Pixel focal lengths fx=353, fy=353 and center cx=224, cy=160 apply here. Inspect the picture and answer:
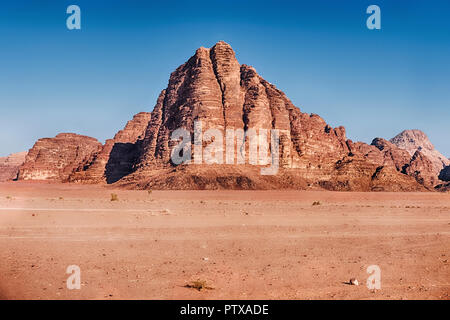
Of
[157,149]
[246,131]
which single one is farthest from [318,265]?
[157,149]

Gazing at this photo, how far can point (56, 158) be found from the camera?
122 meters

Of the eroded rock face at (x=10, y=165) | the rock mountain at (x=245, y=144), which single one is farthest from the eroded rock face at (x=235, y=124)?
the eroded rock face at (x=10, y=165)

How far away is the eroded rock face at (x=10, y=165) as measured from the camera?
547 ft

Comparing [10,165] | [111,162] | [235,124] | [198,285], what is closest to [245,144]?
[235,124]

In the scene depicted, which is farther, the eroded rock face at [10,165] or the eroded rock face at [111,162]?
the eroded rock face at [10,165]

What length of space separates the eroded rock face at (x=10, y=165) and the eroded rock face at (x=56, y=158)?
4983 cm

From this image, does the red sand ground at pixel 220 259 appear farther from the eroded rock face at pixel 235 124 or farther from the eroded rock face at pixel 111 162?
the eroded rock face at pixel 111 162

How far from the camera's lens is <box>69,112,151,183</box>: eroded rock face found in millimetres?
99000

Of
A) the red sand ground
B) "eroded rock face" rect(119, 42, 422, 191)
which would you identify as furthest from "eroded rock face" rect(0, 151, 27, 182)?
the red sand ground

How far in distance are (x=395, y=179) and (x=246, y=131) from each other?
1384 inches

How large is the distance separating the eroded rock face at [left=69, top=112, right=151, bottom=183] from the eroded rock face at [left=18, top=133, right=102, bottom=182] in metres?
6.64

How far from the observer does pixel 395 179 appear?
259 ft

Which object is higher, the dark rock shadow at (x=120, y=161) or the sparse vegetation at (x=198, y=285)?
the dark rock shadow at (x=120, y=161)

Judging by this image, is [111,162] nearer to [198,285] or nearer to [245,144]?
[245,144]
